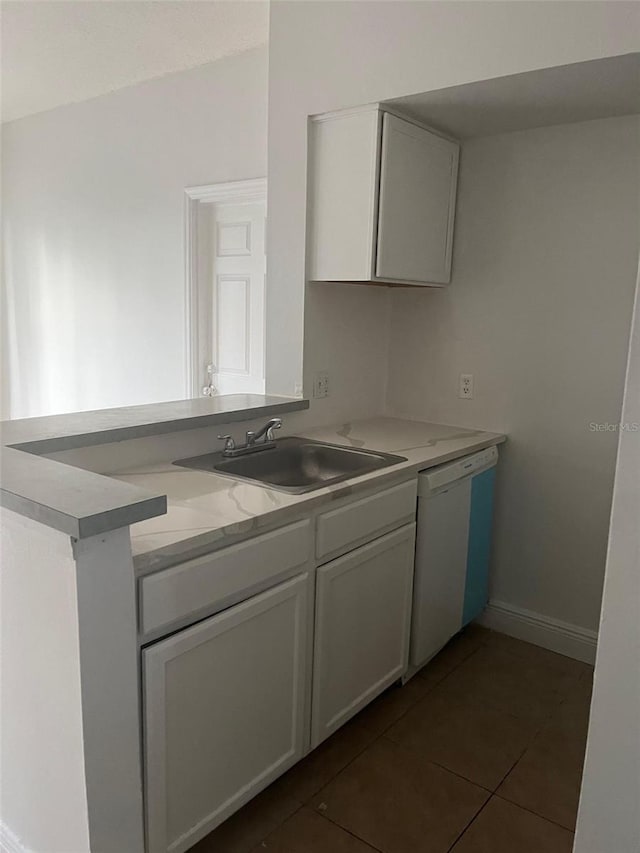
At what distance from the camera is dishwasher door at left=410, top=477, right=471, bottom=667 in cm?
244

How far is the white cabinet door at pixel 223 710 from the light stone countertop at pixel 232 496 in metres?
0.21

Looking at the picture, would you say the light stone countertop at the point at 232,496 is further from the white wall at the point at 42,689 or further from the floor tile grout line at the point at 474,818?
the floor tile grout line at the point at 474,818

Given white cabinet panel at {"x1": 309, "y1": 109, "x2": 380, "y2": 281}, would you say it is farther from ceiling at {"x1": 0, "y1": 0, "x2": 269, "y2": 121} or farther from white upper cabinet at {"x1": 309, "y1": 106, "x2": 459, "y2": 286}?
ceiling at {"x1": 0, "y1": 0, "x2": 269, "y2": 121}

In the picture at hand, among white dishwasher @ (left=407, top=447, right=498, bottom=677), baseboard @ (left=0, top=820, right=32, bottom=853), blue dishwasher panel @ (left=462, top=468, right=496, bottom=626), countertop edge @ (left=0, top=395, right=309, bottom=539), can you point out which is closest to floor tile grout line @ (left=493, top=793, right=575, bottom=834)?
white dishwasher @ (left=407, top=447, right=498, bottom=677)

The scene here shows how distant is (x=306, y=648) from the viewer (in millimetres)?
1953

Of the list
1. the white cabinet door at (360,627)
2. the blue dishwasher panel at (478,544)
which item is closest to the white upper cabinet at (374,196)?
the blue dishwasher panel at (478,544)

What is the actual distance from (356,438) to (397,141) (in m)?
1.15

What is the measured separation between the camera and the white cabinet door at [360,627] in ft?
6.64

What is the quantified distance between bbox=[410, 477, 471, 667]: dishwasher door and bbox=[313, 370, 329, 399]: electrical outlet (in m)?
0.71

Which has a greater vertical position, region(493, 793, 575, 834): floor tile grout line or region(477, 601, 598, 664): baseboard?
region(477, 601, 598, 664): baseboard

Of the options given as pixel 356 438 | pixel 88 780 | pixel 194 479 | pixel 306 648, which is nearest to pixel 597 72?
pixel 356 438

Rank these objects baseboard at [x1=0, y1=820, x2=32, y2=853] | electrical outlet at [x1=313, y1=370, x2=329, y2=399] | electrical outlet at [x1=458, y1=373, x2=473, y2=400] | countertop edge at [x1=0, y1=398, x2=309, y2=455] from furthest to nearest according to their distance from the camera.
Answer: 1. electrical outlet at [x1=458, y1=373, x2=473, y2=400]
2. electrical outlet at [x1=313, y1=370, x2=329, y2=399]
3. countertop edge at [x1=0, y1=398, x2=309, y2=455]
4. baseboard at [x1=0, y1=820, x2=32, y2=853]

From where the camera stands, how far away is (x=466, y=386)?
2975 millimetres

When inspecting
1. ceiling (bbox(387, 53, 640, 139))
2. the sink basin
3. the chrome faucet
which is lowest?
the sink basin
